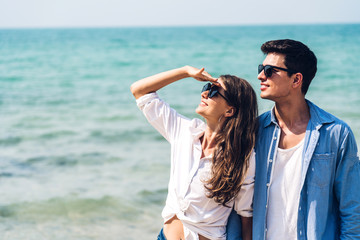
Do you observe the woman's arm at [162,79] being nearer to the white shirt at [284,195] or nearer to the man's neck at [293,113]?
the man's neck at [293,113]

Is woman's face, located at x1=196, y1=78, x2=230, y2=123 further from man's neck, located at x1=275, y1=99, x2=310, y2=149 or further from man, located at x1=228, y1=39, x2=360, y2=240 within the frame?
man's neck, located at x1=275, y1=99, x2=310, y2=149

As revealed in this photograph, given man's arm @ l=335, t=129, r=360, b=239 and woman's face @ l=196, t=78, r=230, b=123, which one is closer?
man's arm @ l=335, t=129, r=360, b=239

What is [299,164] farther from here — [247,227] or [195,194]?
[195,194]

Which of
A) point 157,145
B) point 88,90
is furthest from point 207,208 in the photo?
point 88,90

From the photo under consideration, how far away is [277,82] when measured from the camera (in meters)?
3.15

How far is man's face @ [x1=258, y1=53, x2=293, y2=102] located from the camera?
315 centimetres

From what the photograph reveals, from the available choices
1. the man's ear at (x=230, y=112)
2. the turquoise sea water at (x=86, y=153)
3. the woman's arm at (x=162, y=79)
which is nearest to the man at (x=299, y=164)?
the man's ear at (x=230, y=112)

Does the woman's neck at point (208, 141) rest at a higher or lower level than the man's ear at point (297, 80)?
lower

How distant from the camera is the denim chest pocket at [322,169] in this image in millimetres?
2961

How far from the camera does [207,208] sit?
3.09 metres

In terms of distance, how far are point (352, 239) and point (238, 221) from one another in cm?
73

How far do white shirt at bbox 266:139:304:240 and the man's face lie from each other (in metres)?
0.36

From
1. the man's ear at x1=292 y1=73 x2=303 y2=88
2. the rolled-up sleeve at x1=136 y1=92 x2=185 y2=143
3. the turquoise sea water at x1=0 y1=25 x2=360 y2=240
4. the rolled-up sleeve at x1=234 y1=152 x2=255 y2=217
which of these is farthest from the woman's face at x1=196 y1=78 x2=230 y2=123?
the turquoise sea water at x1=0 y1=25 x2=360 y2=240

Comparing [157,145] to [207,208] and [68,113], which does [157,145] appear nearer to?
[68,113]
